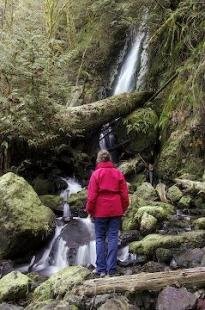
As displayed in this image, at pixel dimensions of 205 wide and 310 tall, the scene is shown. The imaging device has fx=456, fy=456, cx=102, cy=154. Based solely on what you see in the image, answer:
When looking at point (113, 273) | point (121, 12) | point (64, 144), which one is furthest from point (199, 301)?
point (121, 12)

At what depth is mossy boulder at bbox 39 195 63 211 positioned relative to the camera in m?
10.1

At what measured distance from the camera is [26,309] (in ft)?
19.4

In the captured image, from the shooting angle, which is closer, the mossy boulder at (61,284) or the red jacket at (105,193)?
the mossy boulder at (61,284)

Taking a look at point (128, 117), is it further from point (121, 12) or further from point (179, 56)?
point (121, 12)

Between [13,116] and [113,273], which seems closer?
[113,273]

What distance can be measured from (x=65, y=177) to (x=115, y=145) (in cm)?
167

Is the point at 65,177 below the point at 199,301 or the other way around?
the other way around

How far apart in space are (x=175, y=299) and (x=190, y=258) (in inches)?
67.2

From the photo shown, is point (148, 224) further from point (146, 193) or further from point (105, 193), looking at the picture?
point (105, 193)

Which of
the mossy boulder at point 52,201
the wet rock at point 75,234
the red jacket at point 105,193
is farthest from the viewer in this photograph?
the mossy boulder at point 52,201

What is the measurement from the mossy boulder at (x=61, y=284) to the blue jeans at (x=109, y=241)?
303 mm

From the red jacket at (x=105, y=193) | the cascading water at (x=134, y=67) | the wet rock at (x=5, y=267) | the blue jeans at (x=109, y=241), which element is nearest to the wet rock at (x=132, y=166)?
the cascading water at (x=134, y=67)

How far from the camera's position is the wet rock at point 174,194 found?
9547 mm

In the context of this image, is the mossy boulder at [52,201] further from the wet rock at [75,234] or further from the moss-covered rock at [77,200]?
the wet rock at [75,234]
